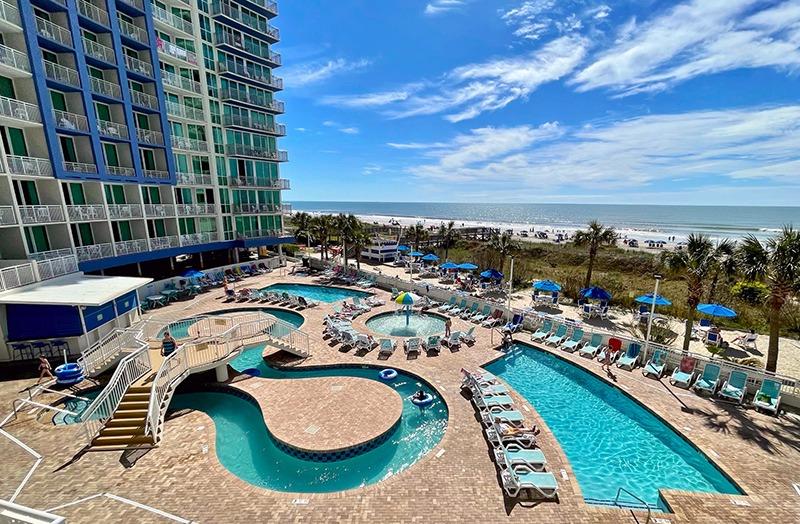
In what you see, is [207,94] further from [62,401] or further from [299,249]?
[62,401]

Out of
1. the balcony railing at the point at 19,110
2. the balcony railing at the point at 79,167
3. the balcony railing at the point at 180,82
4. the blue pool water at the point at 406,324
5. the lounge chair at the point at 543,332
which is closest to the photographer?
the balcony railing at the point at 19,110

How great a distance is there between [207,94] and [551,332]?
34.3 metres

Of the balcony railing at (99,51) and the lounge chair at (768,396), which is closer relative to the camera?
the lounge chair at (768,396)

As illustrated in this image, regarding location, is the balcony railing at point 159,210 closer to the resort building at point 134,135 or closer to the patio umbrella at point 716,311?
the resort building at point 134,135

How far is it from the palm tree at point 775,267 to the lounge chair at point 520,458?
1131cm

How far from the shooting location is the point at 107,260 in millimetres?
23047

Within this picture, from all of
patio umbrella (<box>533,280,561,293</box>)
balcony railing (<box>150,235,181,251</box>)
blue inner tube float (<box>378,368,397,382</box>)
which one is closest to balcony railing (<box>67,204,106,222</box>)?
balcony railing (<box>150,235,181,251</box>)

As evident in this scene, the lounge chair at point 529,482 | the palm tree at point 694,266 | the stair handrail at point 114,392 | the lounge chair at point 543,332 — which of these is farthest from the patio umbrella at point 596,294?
the stair handrail at point 114,392

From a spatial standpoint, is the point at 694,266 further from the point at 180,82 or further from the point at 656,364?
the point at 180,82

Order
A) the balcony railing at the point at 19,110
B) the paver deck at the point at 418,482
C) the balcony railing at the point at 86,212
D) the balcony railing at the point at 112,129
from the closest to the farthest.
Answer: the paver deck at the point at 418,482
the balcony railing at the point at 19,110
the balcony railing at the point at 86,212
the balcony railing at the point at 112,129

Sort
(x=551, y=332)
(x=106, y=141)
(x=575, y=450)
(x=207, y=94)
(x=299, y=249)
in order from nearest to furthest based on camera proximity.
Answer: (x=575, y=450)
(x=551, y=332)
(x=106, y=141)
(x=207, y=94)
(x=299, y=249)

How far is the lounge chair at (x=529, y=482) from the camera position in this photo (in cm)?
828

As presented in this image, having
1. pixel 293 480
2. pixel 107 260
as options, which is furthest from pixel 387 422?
pixel 107 260

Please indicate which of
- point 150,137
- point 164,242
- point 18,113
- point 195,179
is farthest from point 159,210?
point 18,113
